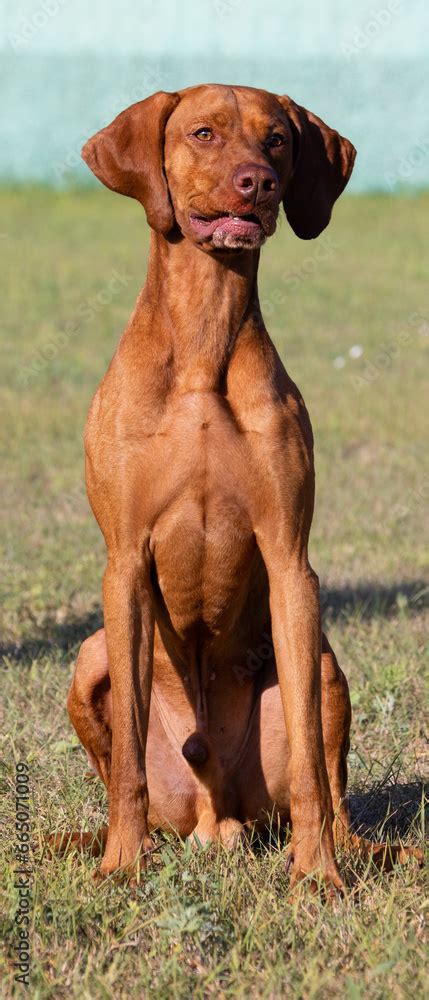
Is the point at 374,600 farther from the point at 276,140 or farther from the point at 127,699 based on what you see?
the point at 276,140

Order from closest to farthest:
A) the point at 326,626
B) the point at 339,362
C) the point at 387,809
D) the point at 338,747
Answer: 1. the point at 338,747
2. the point at 387,809
3. the point at 326,626
4. the point at 339,362

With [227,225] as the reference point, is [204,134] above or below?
above

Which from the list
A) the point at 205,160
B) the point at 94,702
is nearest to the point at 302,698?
the point at 94,702

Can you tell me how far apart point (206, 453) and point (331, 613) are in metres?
2.46

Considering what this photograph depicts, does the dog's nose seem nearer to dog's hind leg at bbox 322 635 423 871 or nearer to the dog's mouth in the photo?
the dog's mouth

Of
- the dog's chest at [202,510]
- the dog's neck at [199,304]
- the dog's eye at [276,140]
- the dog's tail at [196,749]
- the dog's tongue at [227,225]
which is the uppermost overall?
the dog's eye at [276,140]

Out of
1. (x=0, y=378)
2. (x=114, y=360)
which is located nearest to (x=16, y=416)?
(x=0, y=378)

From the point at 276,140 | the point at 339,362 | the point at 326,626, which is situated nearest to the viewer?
the point at 276,140

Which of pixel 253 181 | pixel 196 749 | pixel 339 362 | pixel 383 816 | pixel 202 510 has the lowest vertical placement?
pixel 339 362

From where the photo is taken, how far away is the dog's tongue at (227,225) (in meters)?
3.28

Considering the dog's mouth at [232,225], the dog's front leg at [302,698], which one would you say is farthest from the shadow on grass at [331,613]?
the dog's mouth at [232,225]

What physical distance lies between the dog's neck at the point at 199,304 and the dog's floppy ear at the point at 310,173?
215 millimetres

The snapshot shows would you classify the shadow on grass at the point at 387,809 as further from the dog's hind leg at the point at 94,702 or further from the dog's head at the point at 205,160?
the dog's head at the point at 205,160

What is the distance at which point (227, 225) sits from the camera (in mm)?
3299
